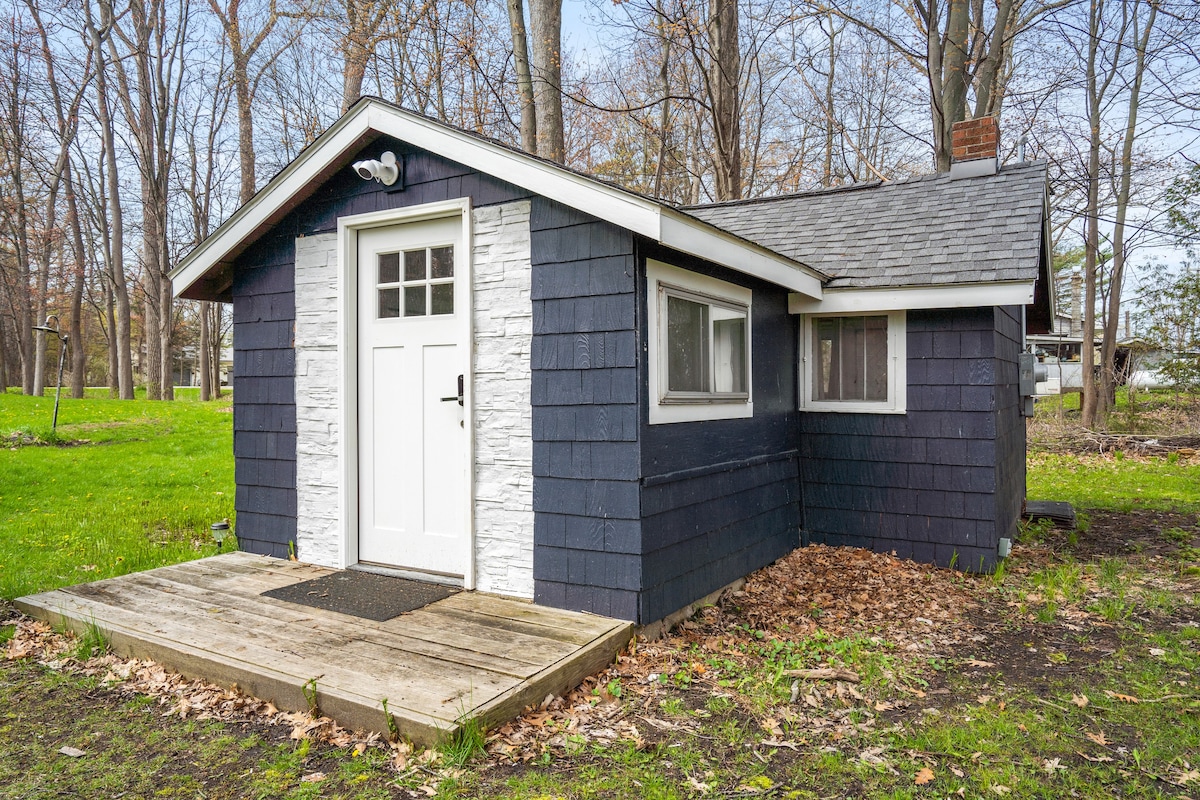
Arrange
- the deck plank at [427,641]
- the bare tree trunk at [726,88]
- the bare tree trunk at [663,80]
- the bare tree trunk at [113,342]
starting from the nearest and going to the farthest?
1. the deck plank at [427,641]
2. the bare tree trunk at [726,88]
3. the bare tree trunk at [663,80]
4. the bare tree trunk at [113,342]

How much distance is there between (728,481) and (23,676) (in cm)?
407

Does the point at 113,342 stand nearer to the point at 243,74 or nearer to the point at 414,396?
the point at 243,74

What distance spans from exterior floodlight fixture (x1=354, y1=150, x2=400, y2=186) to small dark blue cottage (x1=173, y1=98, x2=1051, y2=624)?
15 mm

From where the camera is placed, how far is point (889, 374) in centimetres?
591

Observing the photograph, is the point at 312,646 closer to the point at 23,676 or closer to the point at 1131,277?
the point at 23,676

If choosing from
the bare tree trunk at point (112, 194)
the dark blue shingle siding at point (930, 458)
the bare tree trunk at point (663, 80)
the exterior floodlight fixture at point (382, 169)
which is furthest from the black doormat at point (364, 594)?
the bare tree trunk at point (112, 194)

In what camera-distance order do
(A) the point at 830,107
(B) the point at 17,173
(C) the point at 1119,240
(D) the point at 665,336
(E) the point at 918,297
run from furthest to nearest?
1. (B) the point at 17,173
2. (A) the point at 830,107
3. (C) the point at 1119,240
4. (E) the point at 918,297
5. (D) the point at 665,336

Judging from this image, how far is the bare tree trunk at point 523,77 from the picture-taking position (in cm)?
1078

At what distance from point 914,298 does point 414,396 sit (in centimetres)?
372

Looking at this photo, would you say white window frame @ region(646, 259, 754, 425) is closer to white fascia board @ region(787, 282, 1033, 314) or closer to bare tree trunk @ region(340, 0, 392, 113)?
white fascia board @ region(787, 282, 1033, 314)

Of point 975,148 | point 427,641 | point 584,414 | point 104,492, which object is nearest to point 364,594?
point 427,641

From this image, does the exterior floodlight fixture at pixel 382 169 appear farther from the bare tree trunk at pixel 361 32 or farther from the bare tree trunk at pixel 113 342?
the bare tree trunk at pixel 113 342

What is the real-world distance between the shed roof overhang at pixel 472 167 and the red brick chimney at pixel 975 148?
8.19 feet

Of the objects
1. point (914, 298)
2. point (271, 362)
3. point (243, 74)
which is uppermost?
point (243, 74)
